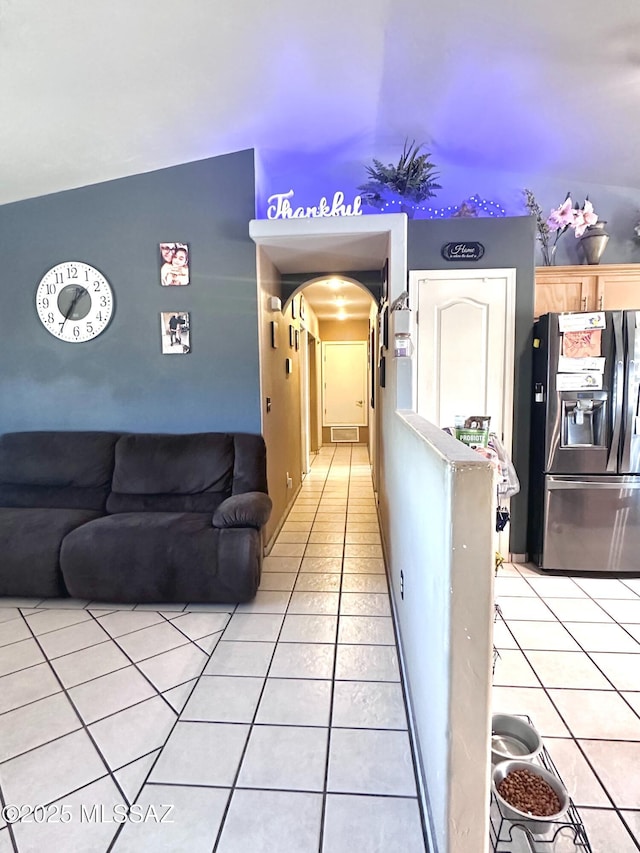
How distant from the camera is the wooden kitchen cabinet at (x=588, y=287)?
3273 mm

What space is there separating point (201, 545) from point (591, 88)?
11.3ft

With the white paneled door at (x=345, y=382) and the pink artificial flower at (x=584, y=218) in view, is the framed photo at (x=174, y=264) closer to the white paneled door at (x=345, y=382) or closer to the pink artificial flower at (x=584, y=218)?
the pink artificial flower at (x=584, y=218)

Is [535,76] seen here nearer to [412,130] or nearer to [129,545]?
[412,130]

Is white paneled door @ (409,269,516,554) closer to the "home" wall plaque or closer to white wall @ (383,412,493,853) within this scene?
the "home" wall plaque

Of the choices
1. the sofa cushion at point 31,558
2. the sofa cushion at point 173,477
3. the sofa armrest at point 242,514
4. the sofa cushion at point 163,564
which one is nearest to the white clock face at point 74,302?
the sofa cushion at point 173,477

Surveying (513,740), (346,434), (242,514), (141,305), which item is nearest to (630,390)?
(513,740)

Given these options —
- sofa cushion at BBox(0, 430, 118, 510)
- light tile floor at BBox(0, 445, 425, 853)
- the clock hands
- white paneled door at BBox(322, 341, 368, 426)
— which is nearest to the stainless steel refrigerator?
light tile floor at BBox(0, 445, 425, 853)

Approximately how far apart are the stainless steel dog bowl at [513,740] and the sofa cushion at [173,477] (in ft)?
6.70

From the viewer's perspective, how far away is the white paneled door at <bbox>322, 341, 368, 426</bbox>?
879cm

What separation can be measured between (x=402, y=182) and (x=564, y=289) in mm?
1413

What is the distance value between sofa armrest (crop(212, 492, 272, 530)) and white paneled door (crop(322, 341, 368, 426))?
245 inches

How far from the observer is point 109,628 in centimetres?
242

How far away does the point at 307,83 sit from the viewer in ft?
8.46

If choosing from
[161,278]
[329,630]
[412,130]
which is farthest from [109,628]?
[412,130]
